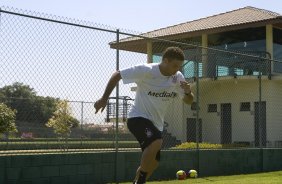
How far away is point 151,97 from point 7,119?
24.3ft

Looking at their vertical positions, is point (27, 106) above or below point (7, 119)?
above

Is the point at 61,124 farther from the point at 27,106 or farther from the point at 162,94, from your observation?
the point at 162,94

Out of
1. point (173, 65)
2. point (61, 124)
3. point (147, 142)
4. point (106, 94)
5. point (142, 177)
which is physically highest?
point (173, 65)

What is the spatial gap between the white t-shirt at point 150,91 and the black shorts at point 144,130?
0.21ft

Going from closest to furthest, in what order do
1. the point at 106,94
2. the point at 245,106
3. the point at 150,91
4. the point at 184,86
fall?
the point at 106,94
the point at 150,91
the point at 184,86
the point at 245,106

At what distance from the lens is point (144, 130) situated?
568 cm

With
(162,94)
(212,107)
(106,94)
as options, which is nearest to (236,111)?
(212,107)

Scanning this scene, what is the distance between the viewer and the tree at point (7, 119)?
11755 mm

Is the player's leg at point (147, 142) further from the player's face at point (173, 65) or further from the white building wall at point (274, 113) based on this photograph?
the white building wall at point (274, 113)

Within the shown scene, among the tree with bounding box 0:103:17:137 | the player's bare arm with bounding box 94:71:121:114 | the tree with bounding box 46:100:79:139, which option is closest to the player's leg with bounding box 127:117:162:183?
the player's bare arm with bounding box 94:71:121:114

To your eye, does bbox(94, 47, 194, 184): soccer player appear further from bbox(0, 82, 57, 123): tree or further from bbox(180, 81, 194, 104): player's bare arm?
bbox(0, 82, 57, 123): tree

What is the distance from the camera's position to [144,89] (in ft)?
19.2

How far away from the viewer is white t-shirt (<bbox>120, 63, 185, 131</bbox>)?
580cm

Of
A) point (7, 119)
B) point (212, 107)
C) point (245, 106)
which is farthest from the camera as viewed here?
point (212, 107)
